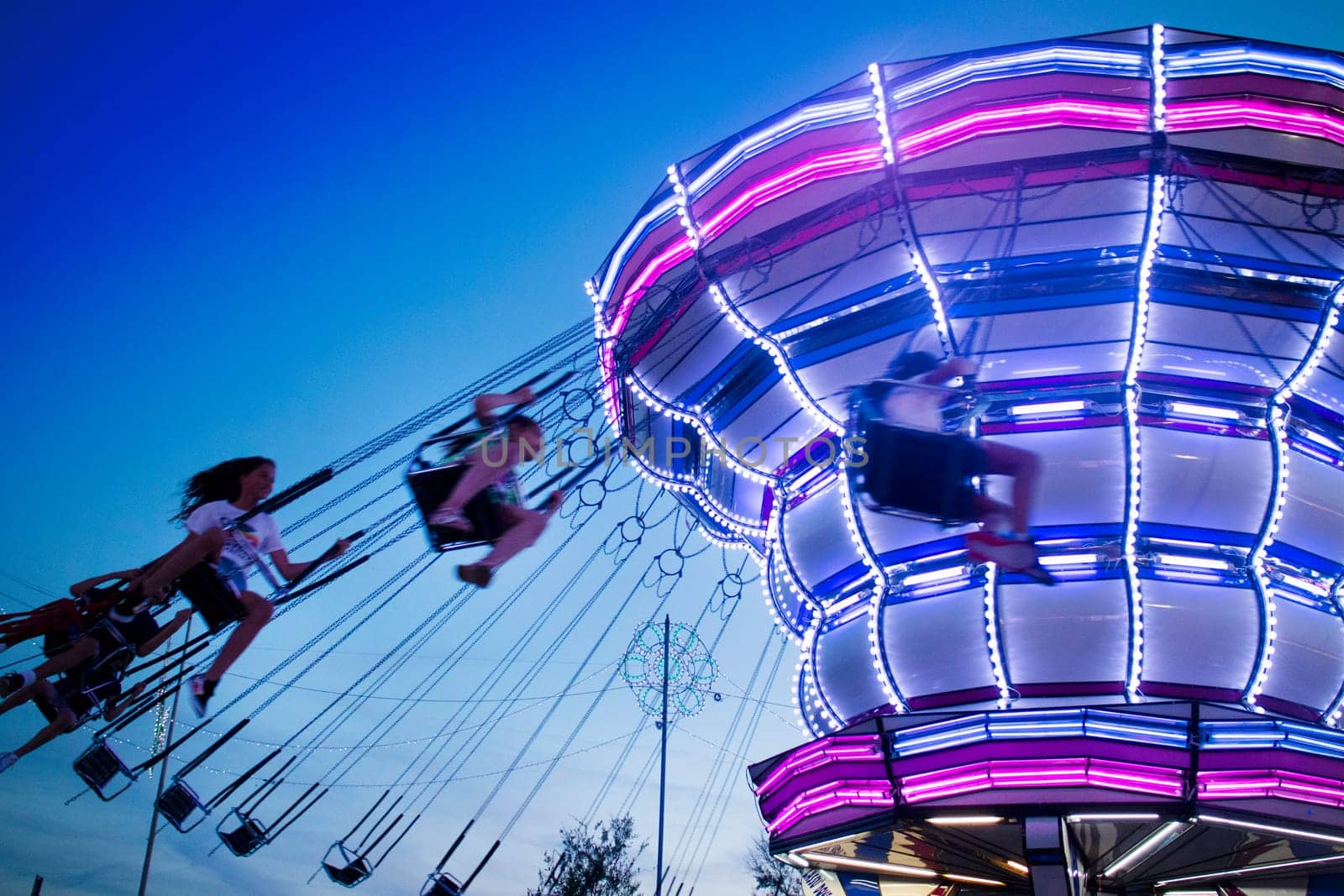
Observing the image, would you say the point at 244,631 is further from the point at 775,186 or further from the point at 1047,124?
the point at 1047,124

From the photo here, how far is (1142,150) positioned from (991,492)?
10.9 feet

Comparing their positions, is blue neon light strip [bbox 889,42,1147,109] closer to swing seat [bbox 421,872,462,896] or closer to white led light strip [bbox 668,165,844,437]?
white led light strip [bbox 668,165,844,437]

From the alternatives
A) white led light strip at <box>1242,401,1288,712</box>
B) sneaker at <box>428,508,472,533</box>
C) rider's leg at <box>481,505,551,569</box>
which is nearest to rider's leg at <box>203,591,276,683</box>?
sneaker at <box>428,508,472,533</box>

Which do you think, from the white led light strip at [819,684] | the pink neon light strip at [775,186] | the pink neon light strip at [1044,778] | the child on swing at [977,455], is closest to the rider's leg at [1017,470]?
the child on swing at [977,455]

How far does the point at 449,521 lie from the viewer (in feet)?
20.7

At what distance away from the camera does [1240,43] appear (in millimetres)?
6859

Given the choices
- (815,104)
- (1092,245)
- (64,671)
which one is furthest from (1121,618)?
(64,671)

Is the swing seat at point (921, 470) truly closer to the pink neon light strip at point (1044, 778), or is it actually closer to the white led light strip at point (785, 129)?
the pink neon light strip at point (1044, 778)

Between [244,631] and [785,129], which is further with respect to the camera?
[785,129]

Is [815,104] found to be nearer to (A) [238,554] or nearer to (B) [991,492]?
(B) [991,492]

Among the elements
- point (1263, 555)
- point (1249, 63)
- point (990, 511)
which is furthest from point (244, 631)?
point (1263, 555)

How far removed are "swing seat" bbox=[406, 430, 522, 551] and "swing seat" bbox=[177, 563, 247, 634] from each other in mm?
1356

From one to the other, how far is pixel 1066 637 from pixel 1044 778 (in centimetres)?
169

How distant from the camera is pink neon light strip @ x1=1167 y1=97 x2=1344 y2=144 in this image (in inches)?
278
